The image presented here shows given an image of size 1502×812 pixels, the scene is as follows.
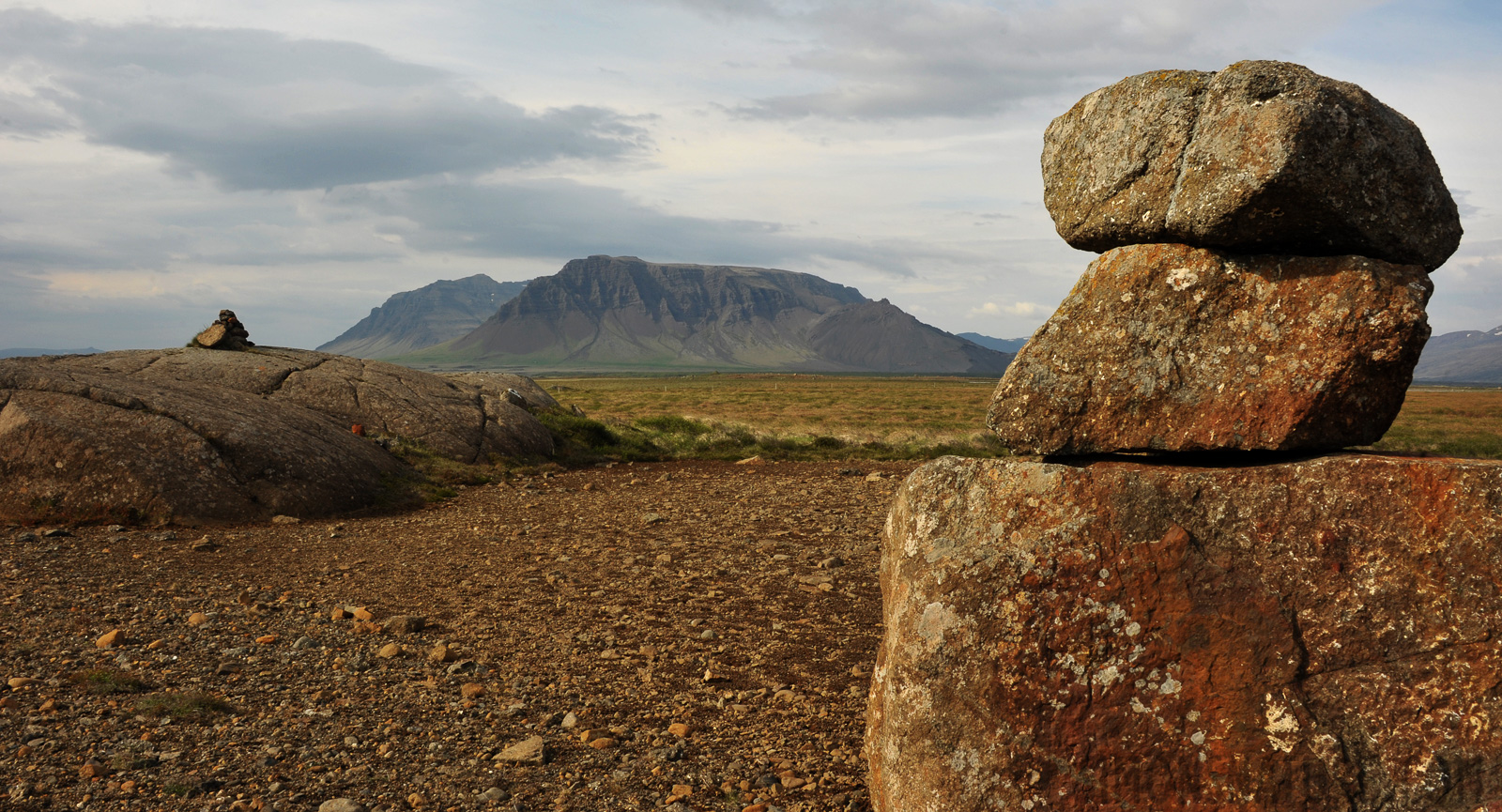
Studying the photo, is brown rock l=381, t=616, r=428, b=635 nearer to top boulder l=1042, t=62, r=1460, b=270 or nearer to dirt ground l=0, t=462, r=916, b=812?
dirt ground l=0, t=462, r=916, b=812

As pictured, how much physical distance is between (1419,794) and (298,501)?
47.7 feet

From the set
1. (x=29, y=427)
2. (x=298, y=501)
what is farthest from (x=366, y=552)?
(x=29, y=427)

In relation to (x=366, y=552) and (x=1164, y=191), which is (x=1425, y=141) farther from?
(x=366, y=552)

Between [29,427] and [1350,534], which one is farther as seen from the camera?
[29,427]

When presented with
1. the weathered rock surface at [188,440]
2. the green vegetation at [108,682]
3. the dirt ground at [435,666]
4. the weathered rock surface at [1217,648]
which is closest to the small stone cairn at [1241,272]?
the weathered rock surface at [1217,648]

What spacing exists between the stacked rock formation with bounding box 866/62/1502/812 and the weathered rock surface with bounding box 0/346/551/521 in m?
12.0

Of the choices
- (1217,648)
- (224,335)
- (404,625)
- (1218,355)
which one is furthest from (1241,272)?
(224,335)

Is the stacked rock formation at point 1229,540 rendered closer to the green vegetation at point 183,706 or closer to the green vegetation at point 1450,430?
the green vegetation at point 183,706

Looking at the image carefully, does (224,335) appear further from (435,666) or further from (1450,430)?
(1450,430)

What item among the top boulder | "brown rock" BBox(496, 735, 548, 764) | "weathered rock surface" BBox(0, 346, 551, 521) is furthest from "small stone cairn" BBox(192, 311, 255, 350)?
the top boulder

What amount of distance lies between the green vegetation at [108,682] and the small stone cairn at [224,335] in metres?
16.6

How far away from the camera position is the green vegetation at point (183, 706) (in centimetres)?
654

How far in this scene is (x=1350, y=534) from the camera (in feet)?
16.0

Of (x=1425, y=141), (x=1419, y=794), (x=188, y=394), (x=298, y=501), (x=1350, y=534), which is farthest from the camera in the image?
(x=188, y=394)
